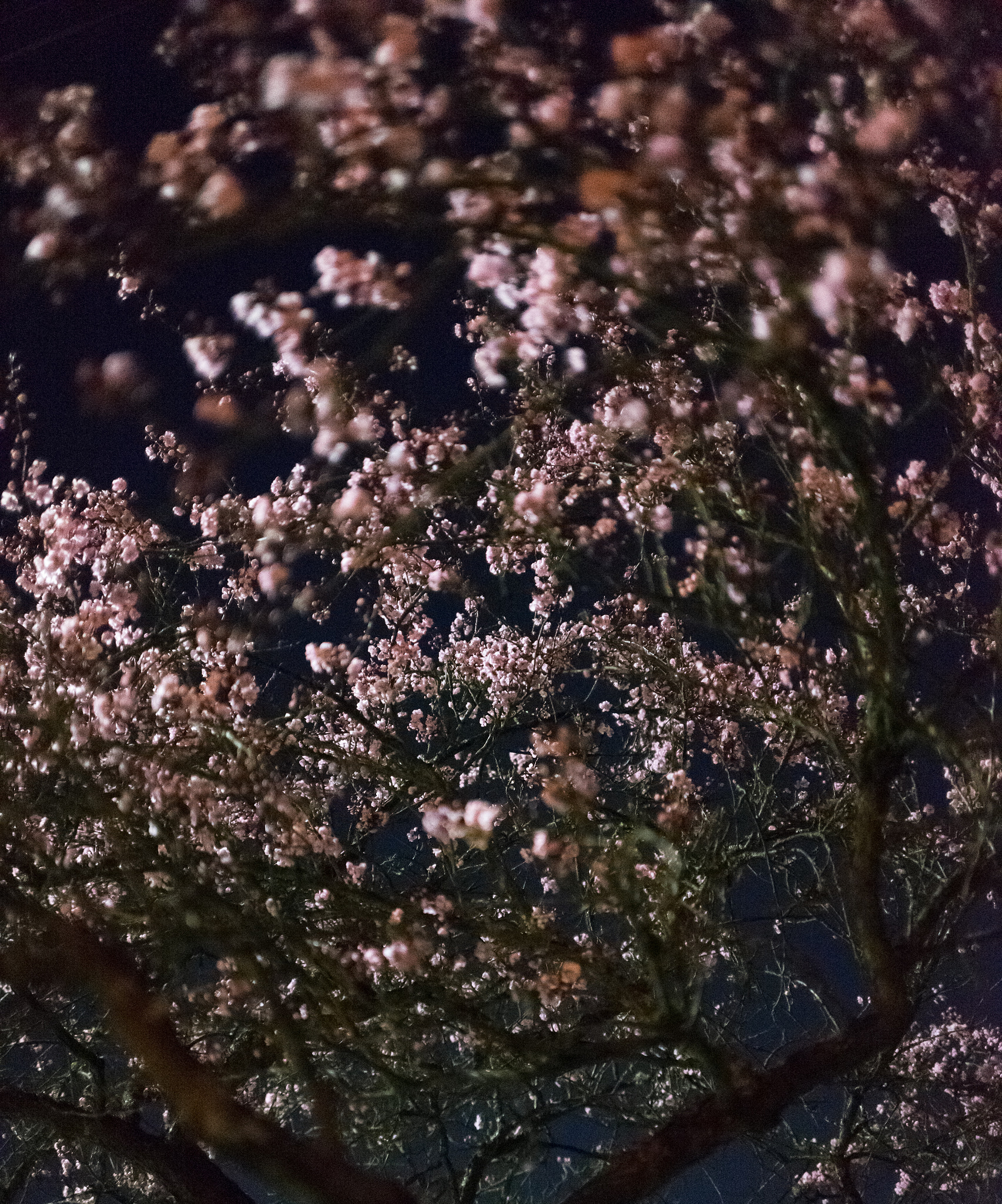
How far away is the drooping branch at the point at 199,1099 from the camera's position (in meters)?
2.64

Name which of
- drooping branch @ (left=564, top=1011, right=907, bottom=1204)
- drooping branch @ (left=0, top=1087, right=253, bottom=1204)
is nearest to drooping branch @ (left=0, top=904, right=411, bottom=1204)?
drooping branch @ (left=564, top=1011, right=907, bottom=1204)

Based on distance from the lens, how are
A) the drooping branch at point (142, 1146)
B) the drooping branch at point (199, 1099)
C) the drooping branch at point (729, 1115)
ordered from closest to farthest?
the drooping branch at point (199, 1099) → the drooping branch at point (729, 1115) → the drooping branch at point (142, 1146)

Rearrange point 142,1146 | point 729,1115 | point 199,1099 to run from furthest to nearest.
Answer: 1. point 142,1146
2. point 729,1115
3. point 199,1099

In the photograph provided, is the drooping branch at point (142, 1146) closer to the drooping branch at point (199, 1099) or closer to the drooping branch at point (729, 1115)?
the drooping branch at point (729, 1115)

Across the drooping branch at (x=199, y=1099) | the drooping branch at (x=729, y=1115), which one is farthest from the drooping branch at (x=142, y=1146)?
the drooping branch at (x=199, y=1099)

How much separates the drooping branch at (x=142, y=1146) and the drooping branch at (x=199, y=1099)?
191 centimetres

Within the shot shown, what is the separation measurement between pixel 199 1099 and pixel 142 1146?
101 inches

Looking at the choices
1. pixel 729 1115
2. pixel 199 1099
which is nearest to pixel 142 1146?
pixel 199 1099

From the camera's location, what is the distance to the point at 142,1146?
188 inches

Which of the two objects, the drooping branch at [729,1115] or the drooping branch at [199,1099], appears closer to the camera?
the drooping branch at [199,1099]

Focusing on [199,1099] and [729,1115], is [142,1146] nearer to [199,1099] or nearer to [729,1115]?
[199,1099]

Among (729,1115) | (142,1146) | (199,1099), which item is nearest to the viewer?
(199,1099)

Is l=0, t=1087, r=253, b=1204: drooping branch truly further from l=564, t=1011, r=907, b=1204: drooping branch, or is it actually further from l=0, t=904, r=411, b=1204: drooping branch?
l=0, t=904, r=411, b=1204: drooping branch

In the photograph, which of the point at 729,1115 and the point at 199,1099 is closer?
the point at 199,1099
